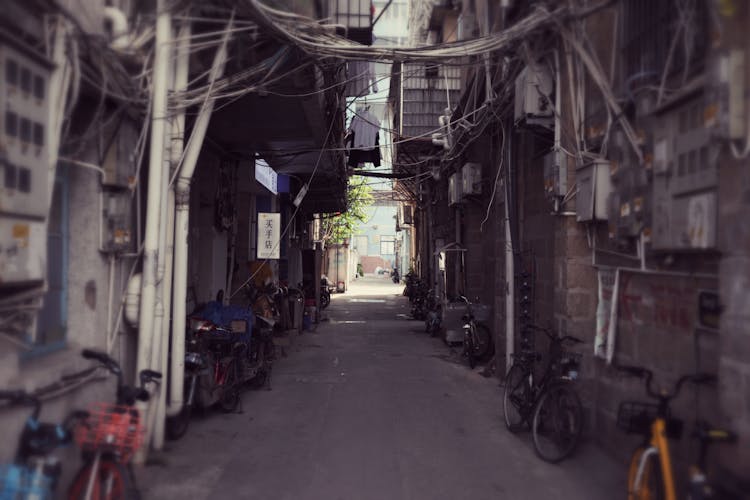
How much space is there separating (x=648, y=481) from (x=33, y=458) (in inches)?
153

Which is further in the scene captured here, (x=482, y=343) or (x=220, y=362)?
(x=482, y=343)

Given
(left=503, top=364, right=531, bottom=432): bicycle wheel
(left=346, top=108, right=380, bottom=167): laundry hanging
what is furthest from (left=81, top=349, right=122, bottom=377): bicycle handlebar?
(left=346, top=108, right=380, bottom=167): laundry hanging

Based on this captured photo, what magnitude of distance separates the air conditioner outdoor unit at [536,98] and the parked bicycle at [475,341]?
5.14 metres

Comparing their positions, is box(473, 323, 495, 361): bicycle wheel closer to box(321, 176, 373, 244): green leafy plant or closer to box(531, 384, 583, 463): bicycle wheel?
box(531, 384, 583, 463): bicycle wheel

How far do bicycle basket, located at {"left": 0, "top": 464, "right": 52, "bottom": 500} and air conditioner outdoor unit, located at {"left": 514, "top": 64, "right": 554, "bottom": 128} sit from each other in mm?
6055

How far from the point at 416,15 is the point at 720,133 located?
1994cm

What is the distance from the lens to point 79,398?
509cm

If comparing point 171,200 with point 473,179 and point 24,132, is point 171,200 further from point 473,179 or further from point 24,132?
point 473,179

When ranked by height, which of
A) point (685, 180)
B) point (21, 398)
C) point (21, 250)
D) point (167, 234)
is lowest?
point (21, 398)

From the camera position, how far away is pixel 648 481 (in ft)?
14.6

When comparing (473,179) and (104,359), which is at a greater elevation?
(473,179)

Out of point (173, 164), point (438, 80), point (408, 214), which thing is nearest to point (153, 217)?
point (173, 164)

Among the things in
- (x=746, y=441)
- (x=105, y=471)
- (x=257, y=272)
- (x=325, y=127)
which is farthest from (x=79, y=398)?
(x=257, y=272)

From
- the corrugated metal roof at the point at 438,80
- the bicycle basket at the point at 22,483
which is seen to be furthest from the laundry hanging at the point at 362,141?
the bicycle basket at the point at 22,483
